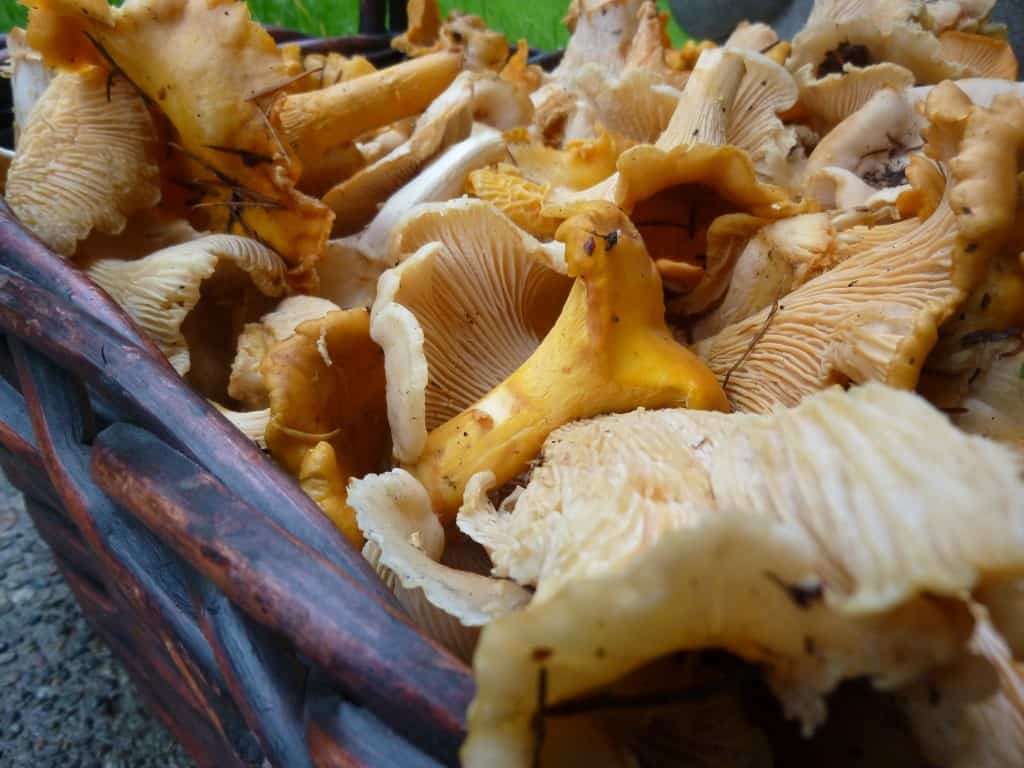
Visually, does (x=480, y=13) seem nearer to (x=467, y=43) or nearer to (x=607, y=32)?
(x=467, y=43)

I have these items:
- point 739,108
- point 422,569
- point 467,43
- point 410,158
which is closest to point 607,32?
point 467,43

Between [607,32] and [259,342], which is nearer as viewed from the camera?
[259,342]

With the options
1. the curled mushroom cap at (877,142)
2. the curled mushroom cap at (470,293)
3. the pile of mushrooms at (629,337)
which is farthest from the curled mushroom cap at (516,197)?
the curled mushroom cap at (877,142)

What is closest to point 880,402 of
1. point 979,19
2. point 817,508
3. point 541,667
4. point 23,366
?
point 817,508

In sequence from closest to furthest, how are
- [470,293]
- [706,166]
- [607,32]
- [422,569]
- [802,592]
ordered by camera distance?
[802,592] < [422,569] < [706,166] < [470,293] < [607,32]

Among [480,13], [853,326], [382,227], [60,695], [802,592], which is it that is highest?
[802,592]

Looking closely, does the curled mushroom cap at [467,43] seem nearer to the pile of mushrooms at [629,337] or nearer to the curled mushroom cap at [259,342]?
the pile of mushrooms at [629,337]

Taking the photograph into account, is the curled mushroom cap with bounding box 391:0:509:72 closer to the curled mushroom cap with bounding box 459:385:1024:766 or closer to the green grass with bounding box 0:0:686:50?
the green grass with bounding box 0:0:686:50
